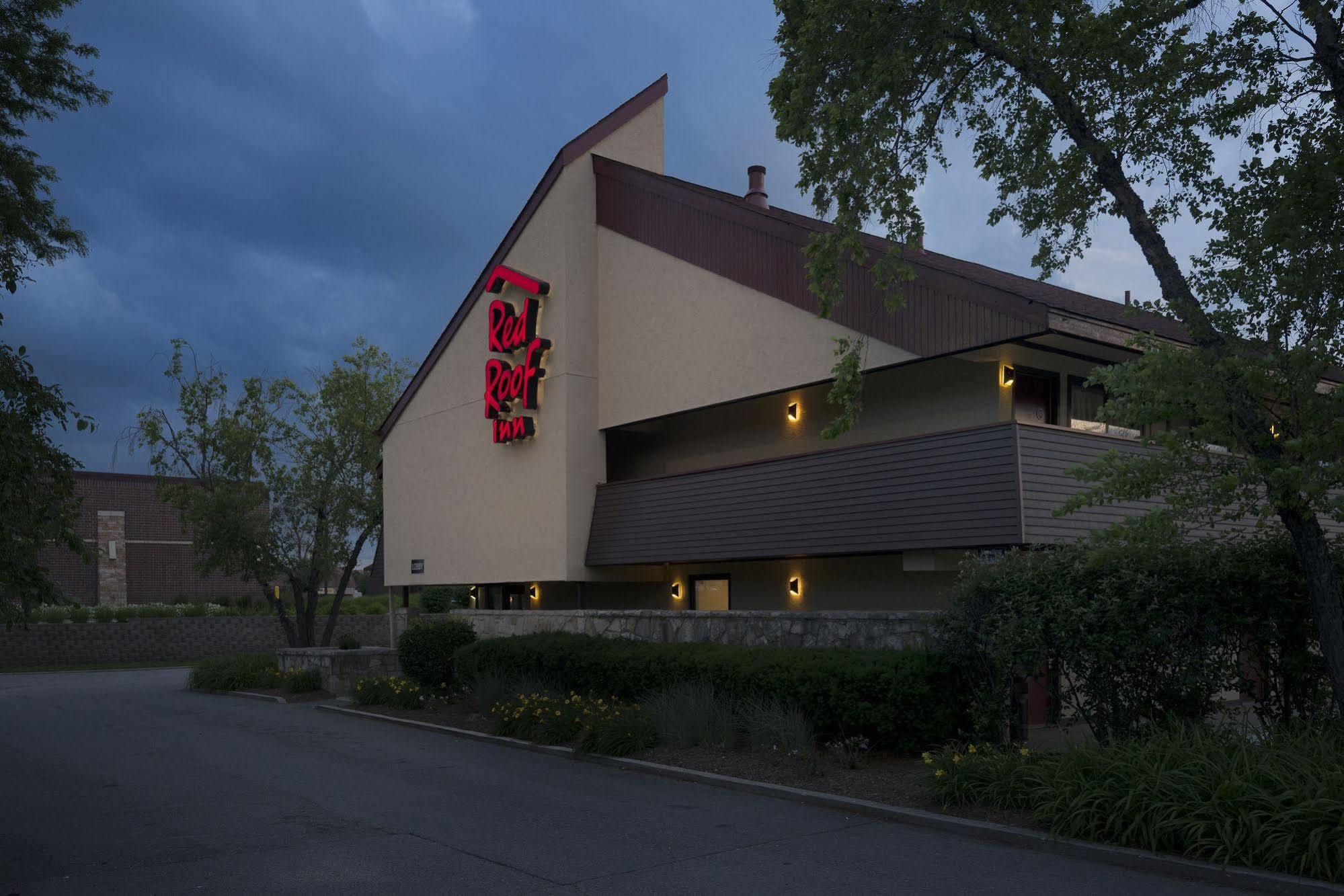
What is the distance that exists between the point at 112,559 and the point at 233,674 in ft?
97.7

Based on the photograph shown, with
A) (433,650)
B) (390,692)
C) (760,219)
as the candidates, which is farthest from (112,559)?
(760,219)

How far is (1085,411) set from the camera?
1761 centimetres

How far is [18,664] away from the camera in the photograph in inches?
1389

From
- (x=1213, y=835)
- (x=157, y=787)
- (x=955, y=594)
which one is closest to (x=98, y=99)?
(x=157, y=787)

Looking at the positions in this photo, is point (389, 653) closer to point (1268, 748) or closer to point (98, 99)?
point (98, 99)

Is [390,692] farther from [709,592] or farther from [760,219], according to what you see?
[760,219]

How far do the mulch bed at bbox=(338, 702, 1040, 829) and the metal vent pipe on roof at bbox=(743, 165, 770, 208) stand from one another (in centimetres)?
1486

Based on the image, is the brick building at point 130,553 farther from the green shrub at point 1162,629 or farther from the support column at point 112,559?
the green shrub at point 1162,629

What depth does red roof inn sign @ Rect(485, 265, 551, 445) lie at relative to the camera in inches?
885

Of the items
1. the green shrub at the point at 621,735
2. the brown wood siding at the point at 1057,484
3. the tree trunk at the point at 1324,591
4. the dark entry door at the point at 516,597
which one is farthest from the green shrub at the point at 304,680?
the tree trunk at the point at 1324,591

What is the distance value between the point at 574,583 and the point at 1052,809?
1687 centimetres

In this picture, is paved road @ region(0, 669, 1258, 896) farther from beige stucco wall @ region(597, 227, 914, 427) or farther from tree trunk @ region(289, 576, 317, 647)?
tree trunk @ region(289, 576, 317, 647)

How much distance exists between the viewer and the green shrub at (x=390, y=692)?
19.2 meters

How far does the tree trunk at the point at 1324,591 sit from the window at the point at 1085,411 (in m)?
7.99
